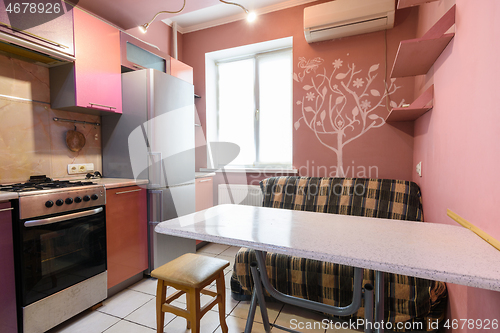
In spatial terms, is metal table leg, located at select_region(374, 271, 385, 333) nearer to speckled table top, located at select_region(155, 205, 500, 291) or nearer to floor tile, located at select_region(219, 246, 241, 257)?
speckled table top, located at select_region(155, 205, 500, 291)

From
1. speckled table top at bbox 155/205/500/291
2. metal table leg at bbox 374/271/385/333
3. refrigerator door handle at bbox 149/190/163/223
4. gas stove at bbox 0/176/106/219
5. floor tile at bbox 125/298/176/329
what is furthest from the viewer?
refrigerator door handle at bbox 149/190/163/223

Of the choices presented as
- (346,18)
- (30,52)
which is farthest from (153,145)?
(346,18)

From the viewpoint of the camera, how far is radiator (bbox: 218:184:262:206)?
3301 millimetres

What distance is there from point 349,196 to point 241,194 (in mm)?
1470

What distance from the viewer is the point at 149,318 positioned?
1835mm

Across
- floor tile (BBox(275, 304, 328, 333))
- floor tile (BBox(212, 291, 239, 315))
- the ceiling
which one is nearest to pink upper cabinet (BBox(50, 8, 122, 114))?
the ceiling

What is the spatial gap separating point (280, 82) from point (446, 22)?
2147 millimetres

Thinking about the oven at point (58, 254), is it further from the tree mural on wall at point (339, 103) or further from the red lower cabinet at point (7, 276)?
the tree mural on wall at point (339, 103)

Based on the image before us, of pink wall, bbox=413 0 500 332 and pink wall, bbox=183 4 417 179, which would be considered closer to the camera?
pink wall, bbox=413 0 500 332

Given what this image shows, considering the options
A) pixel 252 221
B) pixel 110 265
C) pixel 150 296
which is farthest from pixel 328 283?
pixel 110 265

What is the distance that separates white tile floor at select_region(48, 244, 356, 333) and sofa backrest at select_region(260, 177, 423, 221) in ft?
3.05

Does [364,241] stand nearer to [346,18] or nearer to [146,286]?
[146,286]

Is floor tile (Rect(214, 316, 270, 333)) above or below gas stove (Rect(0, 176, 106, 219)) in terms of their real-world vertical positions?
below

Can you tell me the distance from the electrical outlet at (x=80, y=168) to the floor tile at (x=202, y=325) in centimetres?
164
